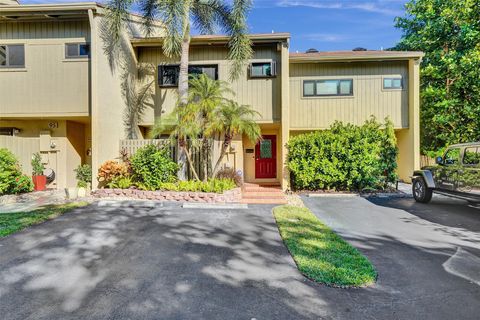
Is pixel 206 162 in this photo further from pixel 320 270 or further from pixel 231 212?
pixel 320 270

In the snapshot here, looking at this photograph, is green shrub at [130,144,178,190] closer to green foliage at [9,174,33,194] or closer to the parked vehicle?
green foliage at [9,174,33,194]

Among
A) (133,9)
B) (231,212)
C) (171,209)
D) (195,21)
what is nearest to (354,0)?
(195,21)

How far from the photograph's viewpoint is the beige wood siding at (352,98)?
1170 centimetres

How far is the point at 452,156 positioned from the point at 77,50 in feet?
44.7

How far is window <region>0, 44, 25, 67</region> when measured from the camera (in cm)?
1016

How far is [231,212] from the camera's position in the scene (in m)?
7.55

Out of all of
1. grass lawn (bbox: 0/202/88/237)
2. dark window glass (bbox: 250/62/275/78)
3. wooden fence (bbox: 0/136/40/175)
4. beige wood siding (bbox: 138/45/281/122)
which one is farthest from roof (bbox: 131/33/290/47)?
grass lawn (bbox: 0/202/88/237)

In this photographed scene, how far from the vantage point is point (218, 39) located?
10852 mm

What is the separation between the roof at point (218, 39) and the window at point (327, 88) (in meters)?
2.33

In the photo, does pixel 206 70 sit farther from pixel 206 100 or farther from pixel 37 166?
pixel 37 166

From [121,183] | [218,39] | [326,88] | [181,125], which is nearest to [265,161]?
[326,88]

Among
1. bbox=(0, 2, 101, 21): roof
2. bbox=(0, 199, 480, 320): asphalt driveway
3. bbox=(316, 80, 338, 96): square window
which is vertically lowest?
bbox=(0, 199, 480, 320): asphalt driveway

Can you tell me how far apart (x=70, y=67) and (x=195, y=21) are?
5157 mm

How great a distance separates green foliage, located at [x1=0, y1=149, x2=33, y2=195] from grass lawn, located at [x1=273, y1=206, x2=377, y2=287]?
9.05 m
